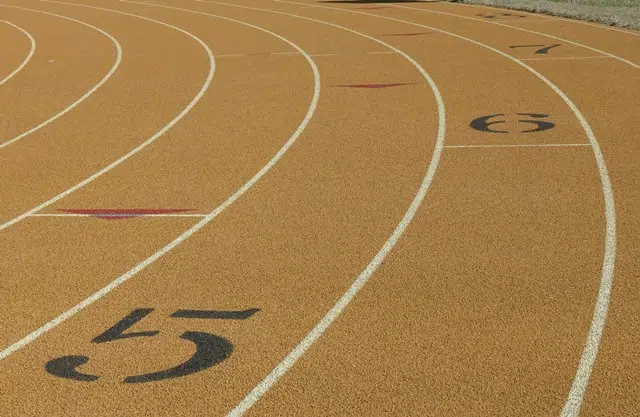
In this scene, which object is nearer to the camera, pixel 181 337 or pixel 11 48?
pixel 181 337

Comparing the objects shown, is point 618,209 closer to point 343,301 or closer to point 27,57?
point 343,301

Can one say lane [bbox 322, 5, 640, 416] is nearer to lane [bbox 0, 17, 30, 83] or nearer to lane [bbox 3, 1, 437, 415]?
lane [bbox 3, 1, 437, 415]

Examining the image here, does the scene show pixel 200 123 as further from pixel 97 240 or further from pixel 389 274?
pixel 389 274

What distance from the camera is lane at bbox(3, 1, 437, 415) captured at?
528 cm

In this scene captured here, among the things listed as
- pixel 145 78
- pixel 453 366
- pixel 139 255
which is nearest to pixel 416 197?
pixel 139 255

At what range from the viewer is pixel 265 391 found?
516cm

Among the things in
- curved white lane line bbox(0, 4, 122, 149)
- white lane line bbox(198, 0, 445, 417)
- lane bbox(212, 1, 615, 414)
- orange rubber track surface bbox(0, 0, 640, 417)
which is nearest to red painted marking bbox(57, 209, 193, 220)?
orange rubber track surface bbox(0, 0, 640, 417)

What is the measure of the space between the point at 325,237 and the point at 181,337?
190cm

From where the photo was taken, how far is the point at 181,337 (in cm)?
584

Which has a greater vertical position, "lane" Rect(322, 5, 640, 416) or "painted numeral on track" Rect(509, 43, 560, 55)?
"lane" Rect(322, 5, 640, 416)

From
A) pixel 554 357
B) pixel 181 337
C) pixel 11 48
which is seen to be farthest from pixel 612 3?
pixel 181 337

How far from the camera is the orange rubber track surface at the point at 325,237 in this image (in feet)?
17.3

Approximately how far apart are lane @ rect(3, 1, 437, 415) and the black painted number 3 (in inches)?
2.3

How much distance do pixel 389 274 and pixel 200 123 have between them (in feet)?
16.8
